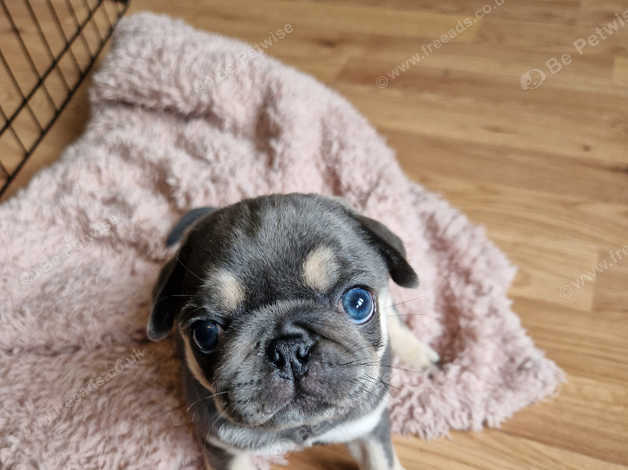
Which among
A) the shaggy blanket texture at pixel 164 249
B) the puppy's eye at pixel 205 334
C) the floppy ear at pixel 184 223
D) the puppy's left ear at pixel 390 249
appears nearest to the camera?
the puppy's eye at pixel 205 334

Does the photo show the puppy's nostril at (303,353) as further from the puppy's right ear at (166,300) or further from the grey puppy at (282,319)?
the puppy's right ear at (166,300)

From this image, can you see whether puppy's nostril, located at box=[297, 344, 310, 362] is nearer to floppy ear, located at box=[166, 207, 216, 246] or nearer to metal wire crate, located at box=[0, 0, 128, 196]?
floppy ear, located at box=[166, 207, 216, 246]

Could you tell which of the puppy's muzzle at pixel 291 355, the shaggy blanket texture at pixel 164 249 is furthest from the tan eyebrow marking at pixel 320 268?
the shaggy blanket texture at pixel 164 249

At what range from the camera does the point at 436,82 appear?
359 centimetres

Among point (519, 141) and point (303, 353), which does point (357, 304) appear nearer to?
point (303, 353)

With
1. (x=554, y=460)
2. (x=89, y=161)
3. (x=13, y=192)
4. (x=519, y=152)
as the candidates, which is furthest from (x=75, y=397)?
(x=519, y=152)

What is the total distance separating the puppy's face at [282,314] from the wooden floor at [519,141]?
73cm

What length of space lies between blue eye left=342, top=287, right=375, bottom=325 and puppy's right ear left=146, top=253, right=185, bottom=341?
0.50 meters

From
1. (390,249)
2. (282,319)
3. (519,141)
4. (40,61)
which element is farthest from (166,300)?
(40,61)

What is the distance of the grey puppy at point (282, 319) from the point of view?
4.93 ft

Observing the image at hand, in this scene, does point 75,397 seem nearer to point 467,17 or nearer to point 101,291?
point 101,291

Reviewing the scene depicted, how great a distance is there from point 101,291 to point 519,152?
84.8 inches

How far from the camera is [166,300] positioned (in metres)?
1.81

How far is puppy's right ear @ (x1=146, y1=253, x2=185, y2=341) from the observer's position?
1.77 m
